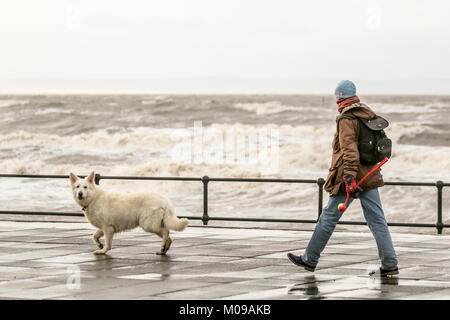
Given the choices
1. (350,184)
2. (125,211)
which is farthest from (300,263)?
(125,211)

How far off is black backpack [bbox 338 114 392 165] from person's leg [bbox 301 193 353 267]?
20.2 inches

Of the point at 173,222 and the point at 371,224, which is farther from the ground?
the point at 371,224

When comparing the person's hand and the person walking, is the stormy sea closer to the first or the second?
the person walking

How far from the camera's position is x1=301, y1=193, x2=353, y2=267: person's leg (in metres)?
9.84

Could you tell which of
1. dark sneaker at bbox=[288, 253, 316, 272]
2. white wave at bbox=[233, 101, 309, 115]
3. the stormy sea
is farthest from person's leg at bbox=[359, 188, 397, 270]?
white wave at bbox=[233, 101, 309, 115]

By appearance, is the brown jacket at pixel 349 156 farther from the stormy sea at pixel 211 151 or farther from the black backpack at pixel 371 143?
the stormy sea at pixel 211 151

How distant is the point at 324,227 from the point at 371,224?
0.51 m

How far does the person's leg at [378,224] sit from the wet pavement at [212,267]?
0.72 feet

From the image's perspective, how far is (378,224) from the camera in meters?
9.77

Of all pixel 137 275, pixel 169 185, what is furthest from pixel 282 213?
pixel 137 275

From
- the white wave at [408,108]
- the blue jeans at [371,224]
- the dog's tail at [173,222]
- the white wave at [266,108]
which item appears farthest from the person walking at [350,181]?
the white wave at [408,108]

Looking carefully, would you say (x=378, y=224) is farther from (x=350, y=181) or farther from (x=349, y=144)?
(x=349, y=144)
